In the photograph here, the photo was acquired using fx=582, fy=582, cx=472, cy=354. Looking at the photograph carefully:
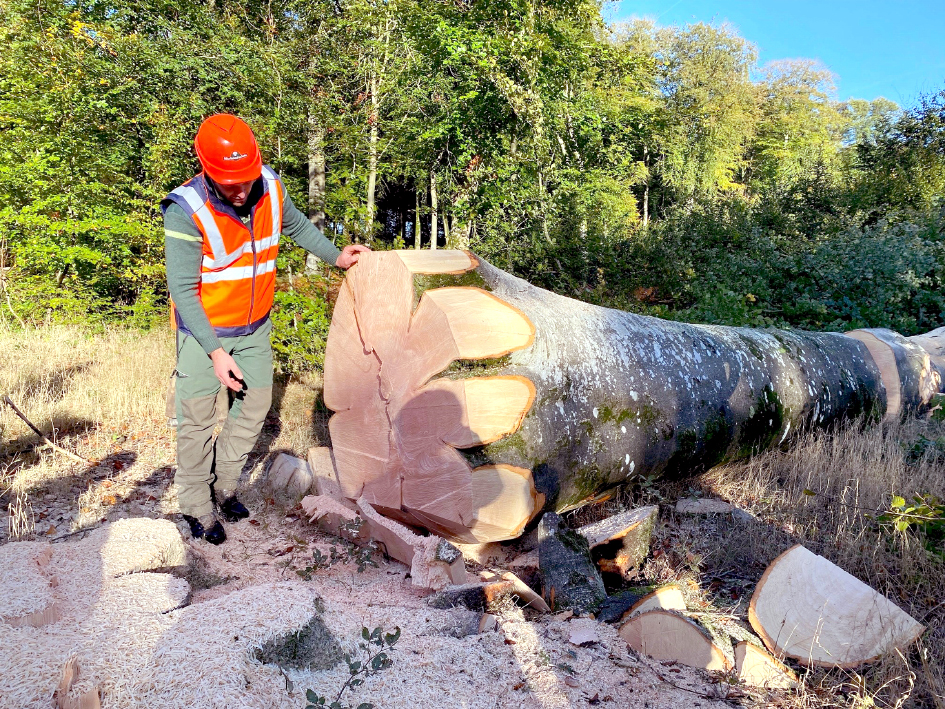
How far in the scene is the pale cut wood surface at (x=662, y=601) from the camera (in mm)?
1997

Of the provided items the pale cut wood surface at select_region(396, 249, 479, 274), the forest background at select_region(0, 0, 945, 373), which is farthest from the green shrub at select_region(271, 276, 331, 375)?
the pale cut wood surface at select_region(396, 249, 479, 274)

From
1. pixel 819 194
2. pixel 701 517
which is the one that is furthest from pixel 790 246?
pixel 701 517

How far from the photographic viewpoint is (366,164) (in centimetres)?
819

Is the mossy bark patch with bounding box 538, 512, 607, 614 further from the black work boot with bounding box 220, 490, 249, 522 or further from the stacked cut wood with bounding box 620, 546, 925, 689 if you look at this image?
the black work boot with bounding box 220, 490, 249, 522

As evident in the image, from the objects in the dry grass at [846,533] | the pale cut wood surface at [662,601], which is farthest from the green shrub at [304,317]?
the pale cut wood surface at [662,601]

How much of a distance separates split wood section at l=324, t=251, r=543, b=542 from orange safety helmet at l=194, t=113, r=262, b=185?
0.65 metres

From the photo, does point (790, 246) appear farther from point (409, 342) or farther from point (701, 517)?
point (409, 342)

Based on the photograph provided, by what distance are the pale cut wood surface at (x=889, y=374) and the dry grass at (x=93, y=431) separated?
4.41 metres

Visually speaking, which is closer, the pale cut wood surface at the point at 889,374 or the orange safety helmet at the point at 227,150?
the orange safety helmet at the point at 227,150

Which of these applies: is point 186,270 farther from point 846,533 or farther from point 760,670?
point 846,533

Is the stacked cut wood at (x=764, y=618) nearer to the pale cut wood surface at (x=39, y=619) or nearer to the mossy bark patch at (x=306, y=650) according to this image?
the mossy bark patch at (x=306, y=650)

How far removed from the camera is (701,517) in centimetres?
301

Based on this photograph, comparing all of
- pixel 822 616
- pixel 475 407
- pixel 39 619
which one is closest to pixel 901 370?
pixel 822 616

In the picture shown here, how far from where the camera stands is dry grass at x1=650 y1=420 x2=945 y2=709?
1749mm
